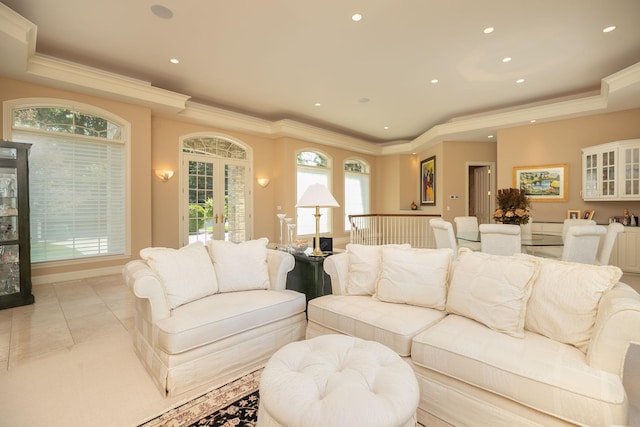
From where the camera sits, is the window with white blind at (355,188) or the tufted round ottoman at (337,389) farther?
the window with white blind at (355,188)

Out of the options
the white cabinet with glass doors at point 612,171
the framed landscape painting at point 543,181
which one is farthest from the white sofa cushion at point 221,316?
the white cabinet with glass doors at point 612,171

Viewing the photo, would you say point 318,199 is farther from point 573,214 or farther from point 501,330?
point 573,214

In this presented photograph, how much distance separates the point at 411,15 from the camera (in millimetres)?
3203

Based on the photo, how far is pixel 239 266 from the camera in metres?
2.68

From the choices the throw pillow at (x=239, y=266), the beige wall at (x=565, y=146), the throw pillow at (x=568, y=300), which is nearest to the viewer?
the throw pillow at (x=568, y=300)

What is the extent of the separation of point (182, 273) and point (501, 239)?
350 centimetres

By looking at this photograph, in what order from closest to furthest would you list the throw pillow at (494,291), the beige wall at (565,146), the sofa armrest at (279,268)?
1. the throw pillow at (494,291)
2. the sofa armrest at (279,268)
3. the beige wall at (565,146)

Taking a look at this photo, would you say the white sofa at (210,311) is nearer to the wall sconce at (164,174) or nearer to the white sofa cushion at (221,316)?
the white sofa cushion at (221,316)

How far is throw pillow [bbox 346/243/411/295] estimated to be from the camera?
2.52 m

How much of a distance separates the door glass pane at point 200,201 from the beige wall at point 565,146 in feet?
21.3

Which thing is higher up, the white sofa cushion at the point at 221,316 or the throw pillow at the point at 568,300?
the throw pillow at the point at 568,300

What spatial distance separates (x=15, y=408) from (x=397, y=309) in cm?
250

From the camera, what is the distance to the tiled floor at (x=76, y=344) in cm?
186

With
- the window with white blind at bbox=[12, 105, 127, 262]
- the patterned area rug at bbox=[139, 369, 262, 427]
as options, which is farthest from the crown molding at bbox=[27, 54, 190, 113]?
the patterned area rug at bbox=[139, 369, 262, 427]
